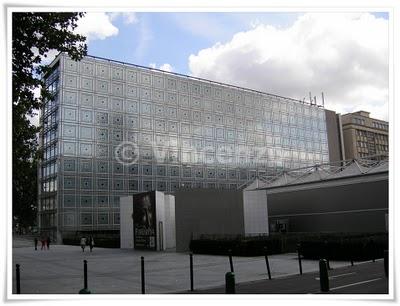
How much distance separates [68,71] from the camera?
71750 mm

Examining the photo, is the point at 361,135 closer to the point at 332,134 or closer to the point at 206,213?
the point at 332,134

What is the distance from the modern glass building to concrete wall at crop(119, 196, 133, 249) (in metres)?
25.7

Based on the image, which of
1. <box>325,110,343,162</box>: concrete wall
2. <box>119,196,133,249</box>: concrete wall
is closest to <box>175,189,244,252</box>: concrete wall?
<box>119,196,133,249</box>: concrete wall

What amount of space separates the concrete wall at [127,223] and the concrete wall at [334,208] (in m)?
15.0

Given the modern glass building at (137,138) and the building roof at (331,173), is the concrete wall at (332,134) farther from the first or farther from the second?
the building roof at (331,173)

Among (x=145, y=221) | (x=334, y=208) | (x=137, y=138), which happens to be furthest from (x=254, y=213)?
(x=137, y=138)

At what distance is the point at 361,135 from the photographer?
143500mm

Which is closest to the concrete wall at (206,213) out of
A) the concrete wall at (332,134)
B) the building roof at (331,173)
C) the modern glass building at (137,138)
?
the building roof at (331,173)

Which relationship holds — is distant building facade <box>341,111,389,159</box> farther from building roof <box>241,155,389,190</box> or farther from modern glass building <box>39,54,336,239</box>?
building roof <box>241,155,389,190</box>

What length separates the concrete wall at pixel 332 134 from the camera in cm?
A: 11188

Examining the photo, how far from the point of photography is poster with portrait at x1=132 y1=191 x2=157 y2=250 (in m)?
39.1

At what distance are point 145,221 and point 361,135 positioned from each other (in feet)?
385
